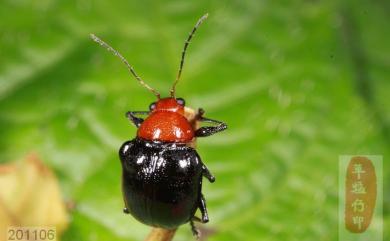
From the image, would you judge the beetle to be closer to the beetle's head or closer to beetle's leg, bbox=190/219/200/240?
the beetle's head

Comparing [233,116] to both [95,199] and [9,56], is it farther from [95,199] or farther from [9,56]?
[9,56]

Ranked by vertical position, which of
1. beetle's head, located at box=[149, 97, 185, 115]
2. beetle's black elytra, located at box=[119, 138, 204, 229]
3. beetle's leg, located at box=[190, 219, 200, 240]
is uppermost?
beetle's head, located at box=[149, 97, 185, 115]

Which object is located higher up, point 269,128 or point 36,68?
point 36,68

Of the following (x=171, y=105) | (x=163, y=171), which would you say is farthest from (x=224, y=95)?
(x=163, y=171)

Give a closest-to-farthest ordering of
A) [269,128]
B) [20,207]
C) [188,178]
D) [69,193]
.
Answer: [188,178] → [20,207] → [69,193] → [269,128]

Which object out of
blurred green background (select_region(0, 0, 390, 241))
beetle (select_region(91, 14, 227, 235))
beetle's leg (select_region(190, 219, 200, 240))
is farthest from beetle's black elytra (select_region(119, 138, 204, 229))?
blurred green background (select_region(0, 0, 390, 241))

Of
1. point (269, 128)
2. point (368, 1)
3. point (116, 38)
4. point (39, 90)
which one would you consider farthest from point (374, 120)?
point (39, 90)

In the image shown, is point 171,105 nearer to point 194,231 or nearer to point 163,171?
point 163,171
